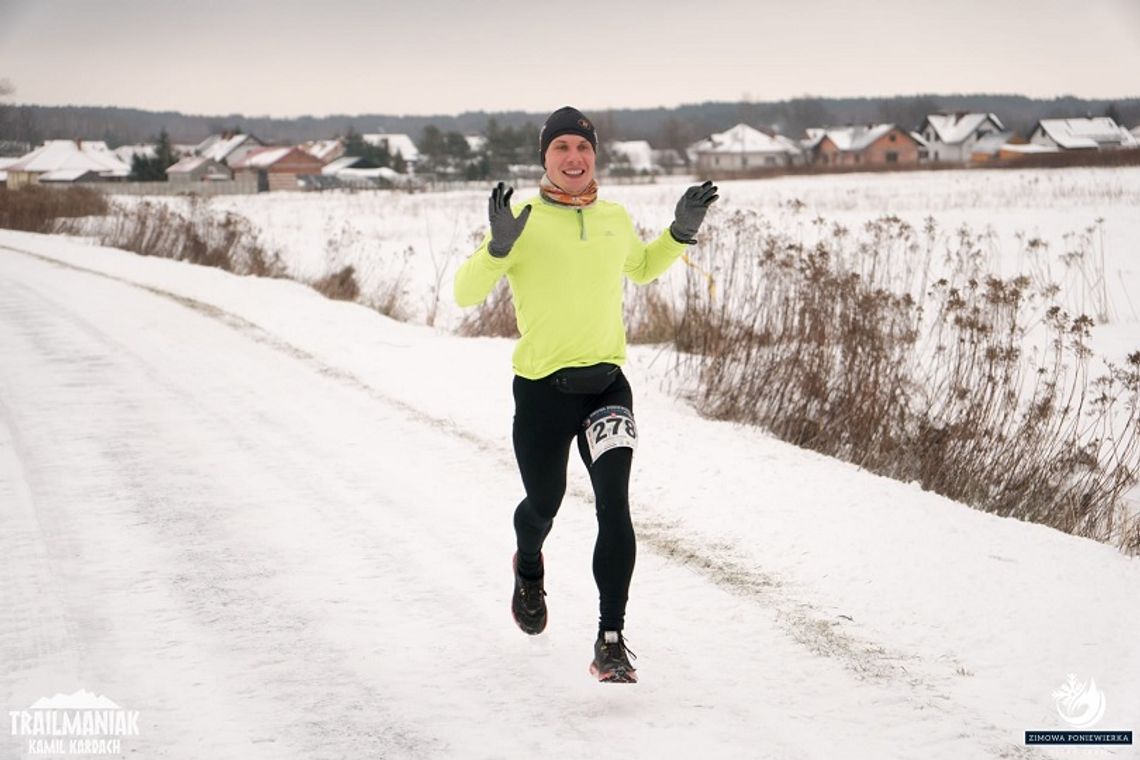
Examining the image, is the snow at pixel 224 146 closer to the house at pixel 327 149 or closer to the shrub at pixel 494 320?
the house at pixel 327 149

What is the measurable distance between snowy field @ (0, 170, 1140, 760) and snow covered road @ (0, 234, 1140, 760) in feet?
0.05

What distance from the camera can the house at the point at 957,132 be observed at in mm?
112062

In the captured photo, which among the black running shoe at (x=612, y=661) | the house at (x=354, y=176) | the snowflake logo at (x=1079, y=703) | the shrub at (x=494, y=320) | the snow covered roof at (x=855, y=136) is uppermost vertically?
the snow covered roof at (x=855, y=136)

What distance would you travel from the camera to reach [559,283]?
412 cm

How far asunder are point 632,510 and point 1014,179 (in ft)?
125

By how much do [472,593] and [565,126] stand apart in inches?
85.3

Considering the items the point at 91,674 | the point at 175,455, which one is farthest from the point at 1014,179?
the point at 91,674

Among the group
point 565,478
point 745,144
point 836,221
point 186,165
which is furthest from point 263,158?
point 565,478

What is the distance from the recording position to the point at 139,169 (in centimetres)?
8700

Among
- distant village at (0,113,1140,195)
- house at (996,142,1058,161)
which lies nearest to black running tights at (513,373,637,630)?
distant village at (0,113,1140,195)

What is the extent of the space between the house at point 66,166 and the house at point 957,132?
261ft

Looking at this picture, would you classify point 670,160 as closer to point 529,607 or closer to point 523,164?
point 523,164

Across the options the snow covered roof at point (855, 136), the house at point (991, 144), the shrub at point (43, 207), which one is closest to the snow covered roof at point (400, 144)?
the snow covered roof at point (855, 136)

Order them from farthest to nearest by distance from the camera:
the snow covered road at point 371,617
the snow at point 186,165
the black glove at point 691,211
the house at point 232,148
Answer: the house at point 232,148
the snow at point 186,165
the black glove at point 691,211
the snow covered road at point 371,617
